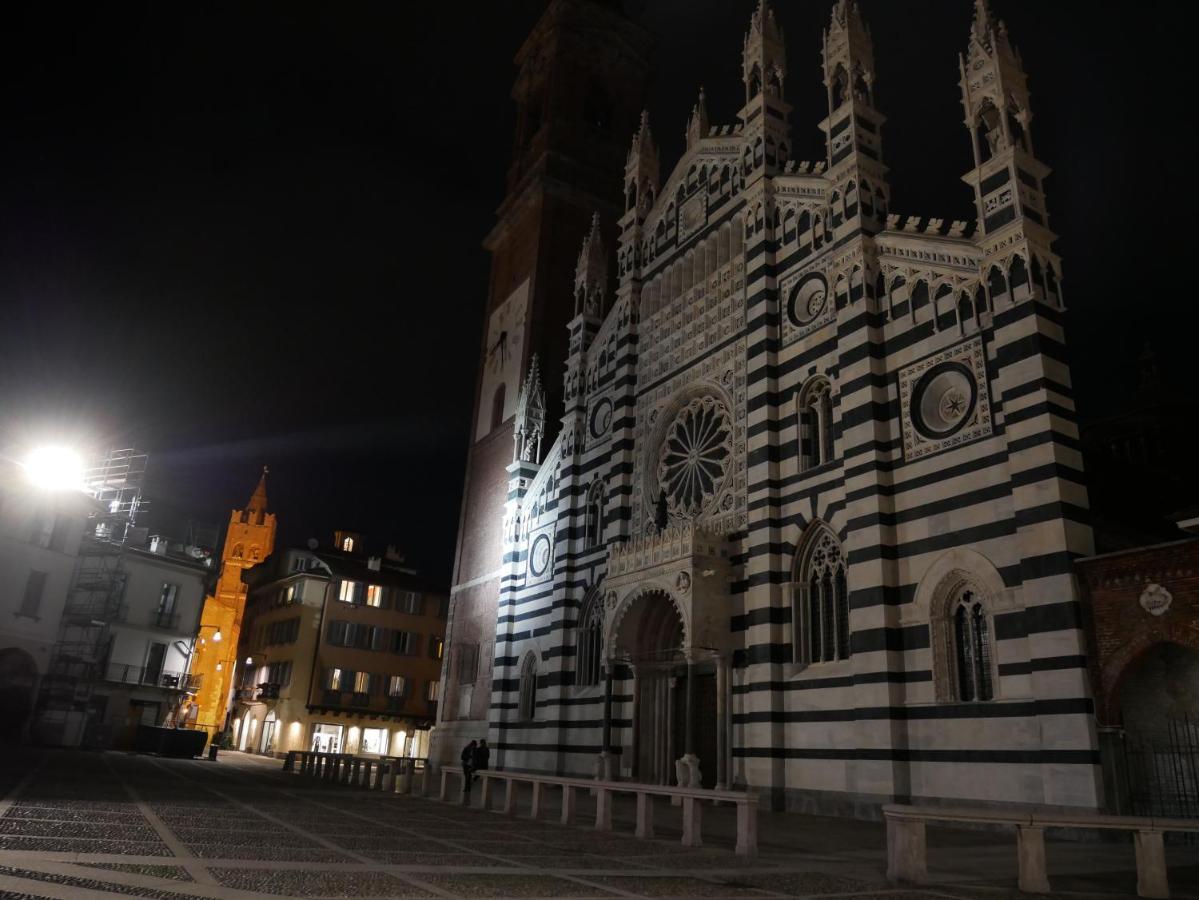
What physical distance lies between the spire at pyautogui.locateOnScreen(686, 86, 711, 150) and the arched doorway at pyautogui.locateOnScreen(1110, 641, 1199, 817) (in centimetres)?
1924

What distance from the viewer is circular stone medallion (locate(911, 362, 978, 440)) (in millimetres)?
17016

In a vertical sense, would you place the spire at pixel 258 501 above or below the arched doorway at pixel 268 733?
above

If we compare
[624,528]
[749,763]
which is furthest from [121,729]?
[749,763]

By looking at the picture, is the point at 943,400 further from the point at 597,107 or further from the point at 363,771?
the point at 597,107

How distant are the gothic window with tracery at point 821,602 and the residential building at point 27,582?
31747mm

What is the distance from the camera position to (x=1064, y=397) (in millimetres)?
15664

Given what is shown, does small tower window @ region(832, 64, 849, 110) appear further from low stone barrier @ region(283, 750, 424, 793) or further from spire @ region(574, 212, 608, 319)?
low stone barrier @ region(283, 750, 424, 793)

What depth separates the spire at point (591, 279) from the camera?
3167cm

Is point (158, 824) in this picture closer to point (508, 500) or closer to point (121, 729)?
point (508, 500)

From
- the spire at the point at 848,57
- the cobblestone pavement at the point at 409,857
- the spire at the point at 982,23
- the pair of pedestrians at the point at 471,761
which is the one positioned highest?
the spire at the point at 848,57

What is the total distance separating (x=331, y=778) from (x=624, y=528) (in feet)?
36.0

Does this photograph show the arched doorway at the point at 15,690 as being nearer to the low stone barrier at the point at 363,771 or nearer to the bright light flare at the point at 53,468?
the bright light flare at the point at 53,468

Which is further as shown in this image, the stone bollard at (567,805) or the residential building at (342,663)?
the residential building at (342,663)

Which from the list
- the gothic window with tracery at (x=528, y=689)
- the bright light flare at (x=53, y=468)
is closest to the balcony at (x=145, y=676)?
the bright light flare at (x=53, y=468)
